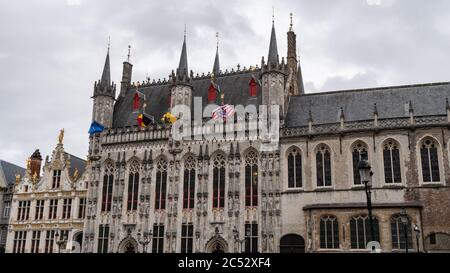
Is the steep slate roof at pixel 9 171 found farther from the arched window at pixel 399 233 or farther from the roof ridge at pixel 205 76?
the arched window at pixel 399 233

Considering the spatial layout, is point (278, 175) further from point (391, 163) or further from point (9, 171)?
point (9, 171)

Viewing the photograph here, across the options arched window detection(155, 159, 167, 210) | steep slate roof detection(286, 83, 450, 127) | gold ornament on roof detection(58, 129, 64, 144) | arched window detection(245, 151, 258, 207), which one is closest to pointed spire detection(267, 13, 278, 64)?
steep slate roof detection(286, 83, 450, 127)

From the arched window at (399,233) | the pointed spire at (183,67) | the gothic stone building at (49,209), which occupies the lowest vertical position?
the arched window at (399,233)

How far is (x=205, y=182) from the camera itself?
43.5 metres

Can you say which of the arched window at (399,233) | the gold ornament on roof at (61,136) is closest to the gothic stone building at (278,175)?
the arched window at (399,233)

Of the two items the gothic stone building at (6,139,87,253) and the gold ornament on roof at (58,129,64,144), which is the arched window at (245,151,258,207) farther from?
the gold ornament on roof at (58,129,64,144)

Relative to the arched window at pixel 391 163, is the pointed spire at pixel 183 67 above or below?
above

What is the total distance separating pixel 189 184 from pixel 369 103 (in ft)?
57.7

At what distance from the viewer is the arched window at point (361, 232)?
37.6 meters

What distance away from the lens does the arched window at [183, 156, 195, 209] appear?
43.6m

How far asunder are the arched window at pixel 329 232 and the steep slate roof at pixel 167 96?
12908 mm

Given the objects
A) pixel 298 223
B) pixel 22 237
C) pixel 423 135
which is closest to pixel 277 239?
pixel 298 223
